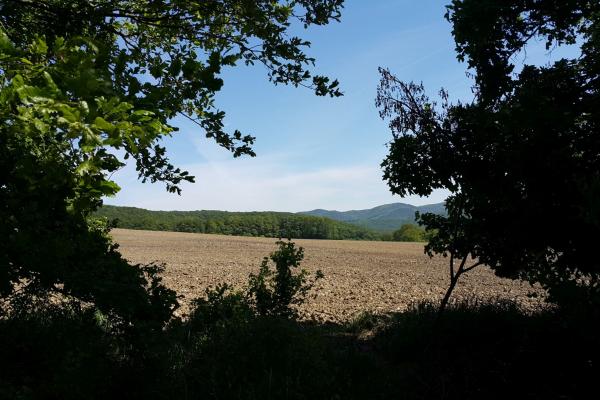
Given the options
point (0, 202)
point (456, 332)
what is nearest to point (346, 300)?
point (456, 332)

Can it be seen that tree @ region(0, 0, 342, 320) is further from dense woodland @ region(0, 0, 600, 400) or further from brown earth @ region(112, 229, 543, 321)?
brown earth @ region(112, 229, 543, 321)

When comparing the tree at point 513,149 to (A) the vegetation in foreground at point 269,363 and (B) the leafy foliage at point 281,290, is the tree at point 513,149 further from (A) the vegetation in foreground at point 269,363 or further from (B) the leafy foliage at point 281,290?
(B) the leafy foliage at point 281,290

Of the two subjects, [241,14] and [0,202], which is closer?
[0,202]

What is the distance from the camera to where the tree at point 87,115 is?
66.9 inches

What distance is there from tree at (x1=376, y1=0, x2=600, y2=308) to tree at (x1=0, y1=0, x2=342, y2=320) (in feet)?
5.14

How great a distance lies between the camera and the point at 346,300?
34.0 feet

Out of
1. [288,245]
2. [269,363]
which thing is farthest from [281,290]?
[269,363]

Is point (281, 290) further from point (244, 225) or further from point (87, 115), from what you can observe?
point (244, 225)

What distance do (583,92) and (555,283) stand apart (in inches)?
82.9

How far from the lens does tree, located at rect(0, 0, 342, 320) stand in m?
1.70

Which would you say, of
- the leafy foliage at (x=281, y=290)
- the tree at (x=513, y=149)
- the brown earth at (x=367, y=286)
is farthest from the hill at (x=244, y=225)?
the tree at (x=513, y=149)

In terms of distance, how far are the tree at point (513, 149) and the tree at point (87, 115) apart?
1.57 m

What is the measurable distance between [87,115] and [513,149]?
13.3 ft

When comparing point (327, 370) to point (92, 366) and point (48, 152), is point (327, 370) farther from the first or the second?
point (48, 152)
